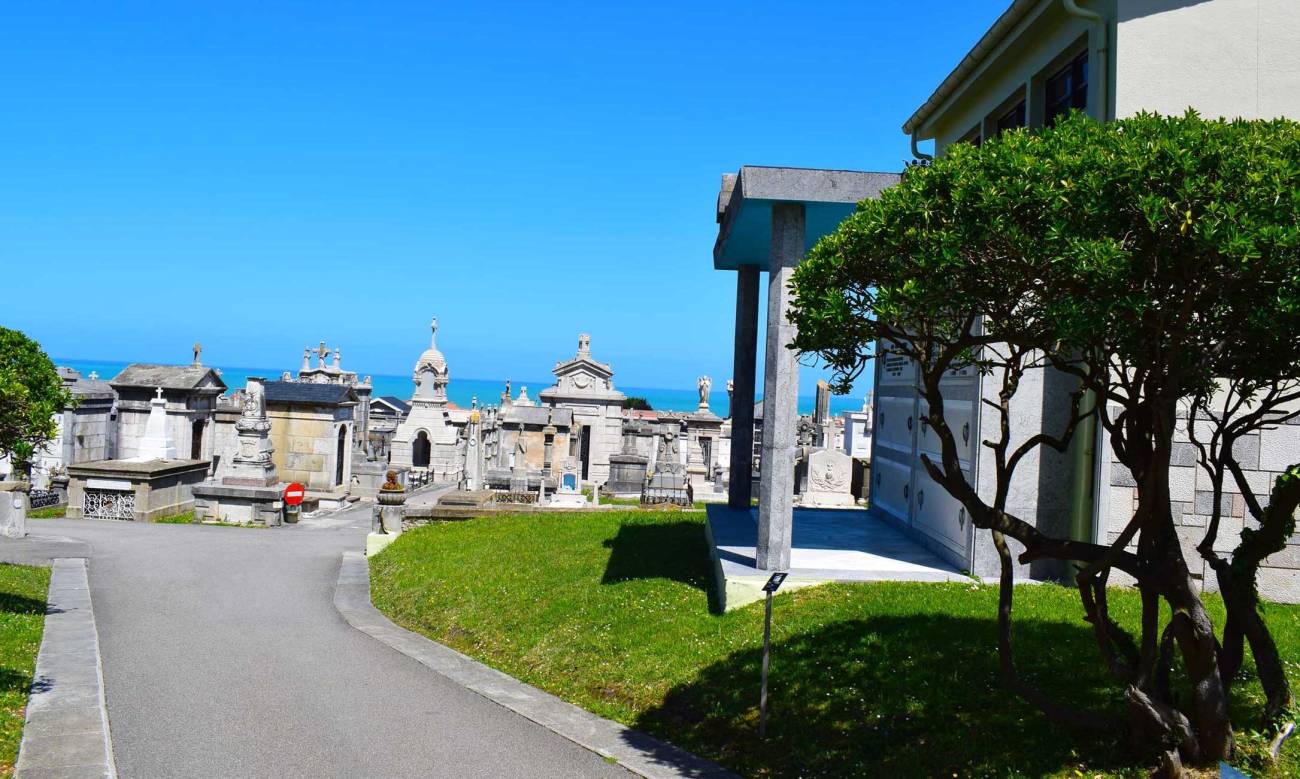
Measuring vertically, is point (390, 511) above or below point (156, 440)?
below

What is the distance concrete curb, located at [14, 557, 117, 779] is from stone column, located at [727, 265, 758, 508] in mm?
9640

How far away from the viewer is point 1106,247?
543 centimetres

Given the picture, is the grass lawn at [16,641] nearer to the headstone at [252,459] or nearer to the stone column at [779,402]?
the stone column at [779,402]

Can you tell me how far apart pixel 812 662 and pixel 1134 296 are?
181 inches

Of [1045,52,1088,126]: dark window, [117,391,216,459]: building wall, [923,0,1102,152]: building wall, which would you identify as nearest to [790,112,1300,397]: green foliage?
[923,0,1102,152]: building wall

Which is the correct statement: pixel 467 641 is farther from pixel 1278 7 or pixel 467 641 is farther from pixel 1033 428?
pixel 1278 7

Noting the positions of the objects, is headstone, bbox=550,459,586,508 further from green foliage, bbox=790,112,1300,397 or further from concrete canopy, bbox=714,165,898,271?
green foliage, bbox=790,112,1300,397

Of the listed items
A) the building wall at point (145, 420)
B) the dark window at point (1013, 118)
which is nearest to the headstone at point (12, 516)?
the building wall at point (145, 420)

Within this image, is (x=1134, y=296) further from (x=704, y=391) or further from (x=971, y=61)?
(x=704, y=391)

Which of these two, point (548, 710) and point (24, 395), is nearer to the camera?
point (548, 710)

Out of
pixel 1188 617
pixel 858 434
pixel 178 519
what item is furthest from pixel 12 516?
pixel 858 434

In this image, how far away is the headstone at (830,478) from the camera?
2811 centimetres

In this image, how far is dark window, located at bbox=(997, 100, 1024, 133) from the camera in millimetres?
13766

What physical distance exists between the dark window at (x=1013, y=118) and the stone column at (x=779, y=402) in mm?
4541
